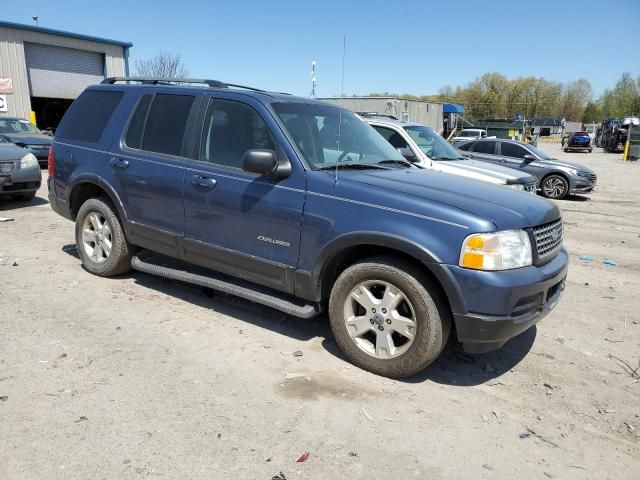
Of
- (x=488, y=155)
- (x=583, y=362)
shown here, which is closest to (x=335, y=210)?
(x=583, y=362)

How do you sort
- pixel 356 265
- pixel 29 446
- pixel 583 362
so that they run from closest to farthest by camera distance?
pixel 29 446 < pixel 356 265 < pixel 583 362

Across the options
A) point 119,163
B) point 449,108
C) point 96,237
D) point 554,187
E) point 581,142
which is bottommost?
point 554,187

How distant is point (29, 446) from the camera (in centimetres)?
272

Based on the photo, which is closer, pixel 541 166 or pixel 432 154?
pixel 432 154

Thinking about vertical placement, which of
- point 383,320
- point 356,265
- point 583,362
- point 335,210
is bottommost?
point 583,362

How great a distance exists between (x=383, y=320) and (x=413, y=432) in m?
0.80

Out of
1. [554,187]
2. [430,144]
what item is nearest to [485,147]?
[554,187]

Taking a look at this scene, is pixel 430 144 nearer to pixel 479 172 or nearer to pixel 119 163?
pixel 479 172

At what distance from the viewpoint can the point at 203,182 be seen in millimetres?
4293

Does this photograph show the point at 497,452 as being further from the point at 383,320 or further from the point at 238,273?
the point at 238,273

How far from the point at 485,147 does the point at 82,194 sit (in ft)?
37.1

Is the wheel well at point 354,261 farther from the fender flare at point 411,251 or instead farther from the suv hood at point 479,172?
the suv hood at point 479,172

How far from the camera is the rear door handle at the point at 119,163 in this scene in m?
4.91

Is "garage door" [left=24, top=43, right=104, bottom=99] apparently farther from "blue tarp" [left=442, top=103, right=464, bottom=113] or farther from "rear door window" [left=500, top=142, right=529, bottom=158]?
"blue tarp" [left=442, top=103, right=464, bottom=113]
